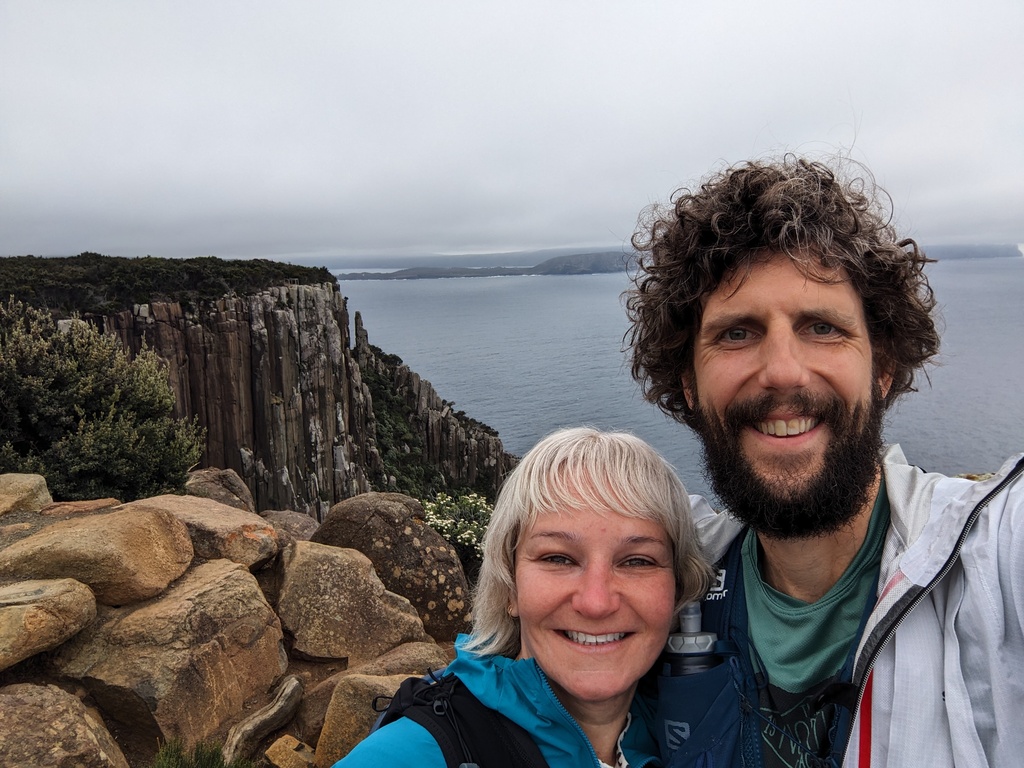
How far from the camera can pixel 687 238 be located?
10.4ft

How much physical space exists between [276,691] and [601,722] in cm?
459

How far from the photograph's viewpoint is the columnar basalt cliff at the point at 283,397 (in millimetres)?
27594

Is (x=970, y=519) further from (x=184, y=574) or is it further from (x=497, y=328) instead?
(x=497, y=328)

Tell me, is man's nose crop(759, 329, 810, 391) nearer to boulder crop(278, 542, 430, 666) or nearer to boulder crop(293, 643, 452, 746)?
boulder crop(293, 643, 452, 746)

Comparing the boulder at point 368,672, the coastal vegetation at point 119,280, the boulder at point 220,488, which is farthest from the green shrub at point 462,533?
the coastal vegetation at point 119,280

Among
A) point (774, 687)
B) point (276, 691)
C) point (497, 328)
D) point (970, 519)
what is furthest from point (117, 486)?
point (497, 328)

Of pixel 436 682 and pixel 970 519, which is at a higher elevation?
pixel 970 519

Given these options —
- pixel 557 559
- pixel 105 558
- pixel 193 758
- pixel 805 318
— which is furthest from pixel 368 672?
pixel 805 318

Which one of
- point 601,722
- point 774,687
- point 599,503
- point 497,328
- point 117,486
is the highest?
point 599,503

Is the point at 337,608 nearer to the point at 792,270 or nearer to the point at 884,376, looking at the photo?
the point at 884,376

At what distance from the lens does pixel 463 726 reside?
2369 millimetres

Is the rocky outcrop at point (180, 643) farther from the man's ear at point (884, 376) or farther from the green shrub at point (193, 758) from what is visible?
the man's ear at point (884, 376)

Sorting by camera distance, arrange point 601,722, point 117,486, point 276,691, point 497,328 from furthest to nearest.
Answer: point 497,328 → point 117,486 → point 276,691 → point 601,722

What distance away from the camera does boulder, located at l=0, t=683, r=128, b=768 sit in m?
4.39
